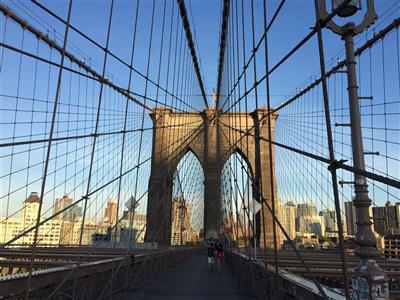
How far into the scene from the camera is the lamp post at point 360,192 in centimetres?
168

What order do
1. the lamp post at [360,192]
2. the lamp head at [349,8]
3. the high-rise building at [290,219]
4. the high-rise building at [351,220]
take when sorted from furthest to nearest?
1. the high-rise building at [290,219]
2. the high-rise building at [351,220]
3. the lamp head at [349,8]
4. the lamp post at [360,192]

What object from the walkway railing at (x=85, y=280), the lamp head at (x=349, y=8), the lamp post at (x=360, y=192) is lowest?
the walkway railing at (x=85, y=280)

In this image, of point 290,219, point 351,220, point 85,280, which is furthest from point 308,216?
point 85,280

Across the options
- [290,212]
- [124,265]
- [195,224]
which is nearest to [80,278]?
[124,265]

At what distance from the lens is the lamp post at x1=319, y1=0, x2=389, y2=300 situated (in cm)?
168

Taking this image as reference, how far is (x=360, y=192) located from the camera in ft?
6.39

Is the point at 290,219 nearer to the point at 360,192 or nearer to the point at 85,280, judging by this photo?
the point at 85,280

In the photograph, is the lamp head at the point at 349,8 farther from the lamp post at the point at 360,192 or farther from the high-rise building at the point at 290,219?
the high-rise building at the point at 290,219

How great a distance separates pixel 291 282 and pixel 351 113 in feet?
4.30

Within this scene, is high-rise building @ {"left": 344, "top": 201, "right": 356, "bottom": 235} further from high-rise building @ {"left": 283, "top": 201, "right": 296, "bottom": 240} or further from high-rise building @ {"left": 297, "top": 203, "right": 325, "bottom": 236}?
high-rise building @ {"left": 283, "top": 201, "right": 296, "bottom": 240}

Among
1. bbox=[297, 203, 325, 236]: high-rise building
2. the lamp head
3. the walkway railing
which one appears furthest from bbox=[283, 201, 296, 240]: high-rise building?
the lamp head

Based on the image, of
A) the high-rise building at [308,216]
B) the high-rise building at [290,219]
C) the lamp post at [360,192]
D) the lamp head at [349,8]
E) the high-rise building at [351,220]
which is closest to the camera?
the lamp post at [360,192]

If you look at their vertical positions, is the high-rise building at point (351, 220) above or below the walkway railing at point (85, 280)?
above

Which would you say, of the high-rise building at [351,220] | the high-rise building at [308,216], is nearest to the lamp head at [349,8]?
the high-rise building at [351,220]
